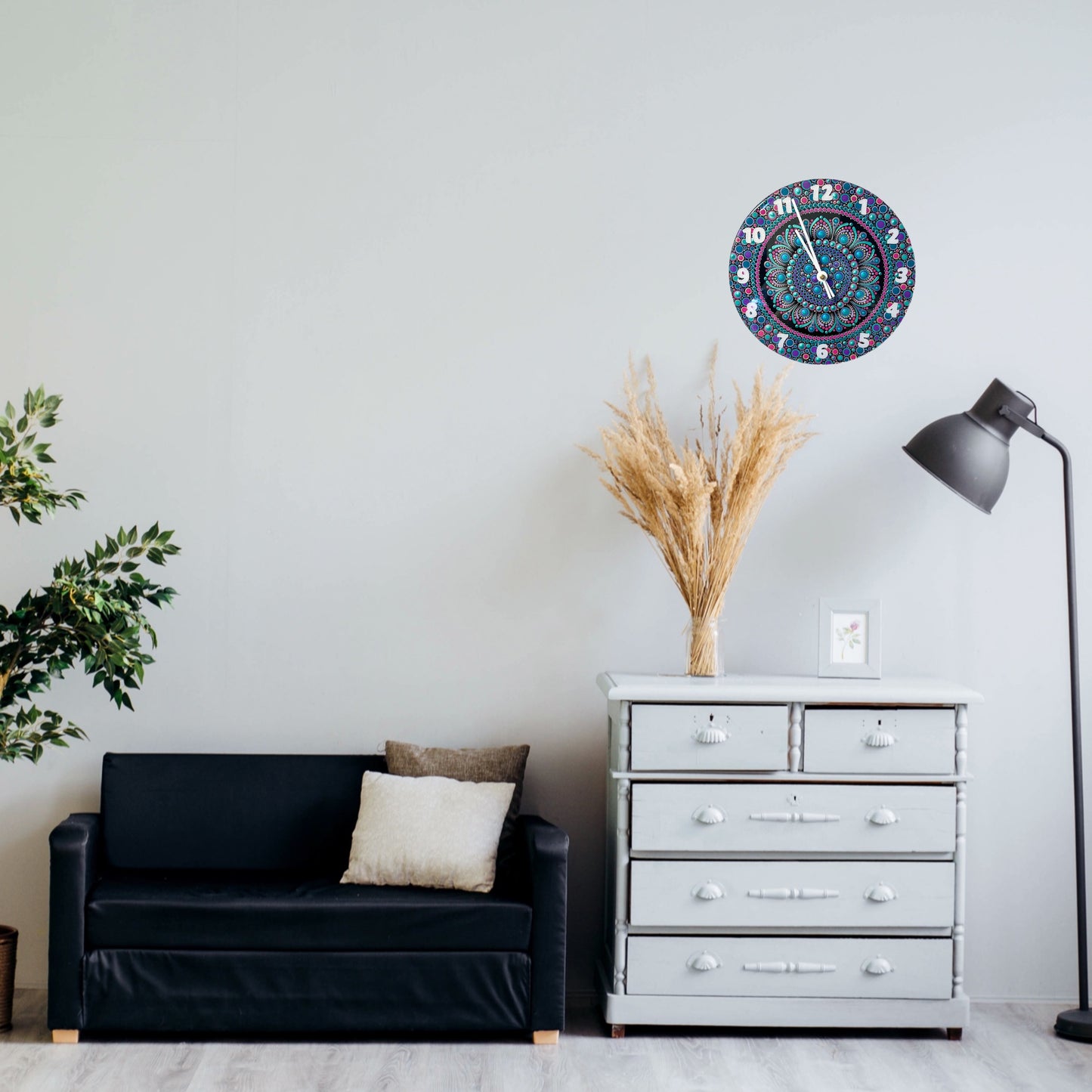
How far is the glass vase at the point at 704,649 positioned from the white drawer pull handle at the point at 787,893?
2.02 ft

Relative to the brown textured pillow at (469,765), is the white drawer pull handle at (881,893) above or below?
below

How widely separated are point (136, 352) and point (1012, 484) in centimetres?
275

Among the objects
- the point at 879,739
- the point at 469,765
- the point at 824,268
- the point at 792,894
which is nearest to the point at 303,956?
the point at 469,765

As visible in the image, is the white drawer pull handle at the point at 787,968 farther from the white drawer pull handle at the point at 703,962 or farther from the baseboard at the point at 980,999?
the baseboard at the point at 980,999

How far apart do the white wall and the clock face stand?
73mm

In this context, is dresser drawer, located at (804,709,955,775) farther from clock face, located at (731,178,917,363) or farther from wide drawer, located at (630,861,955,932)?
clock face, located at (731,178,917,363)

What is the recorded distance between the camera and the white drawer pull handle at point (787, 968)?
3055 millimetres

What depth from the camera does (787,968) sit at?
306 centimetres

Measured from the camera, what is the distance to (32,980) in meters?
3.47

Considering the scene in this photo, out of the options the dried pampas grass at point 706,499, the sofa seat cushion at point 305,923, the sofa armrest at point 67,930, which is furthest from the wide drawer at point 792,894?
the sofa armrest at point 67,930

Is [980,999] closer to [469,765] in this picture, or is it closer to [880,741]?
[880,741]

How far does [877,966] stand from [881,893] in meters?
0.19

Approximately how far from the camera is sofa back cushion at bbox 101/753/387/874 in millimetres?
3305

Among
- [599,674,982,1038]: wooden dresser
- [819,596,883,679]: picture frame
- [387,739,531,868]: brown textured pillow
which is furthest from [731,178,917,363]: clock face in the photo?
[387,739,531,868]: brown textured pillow
